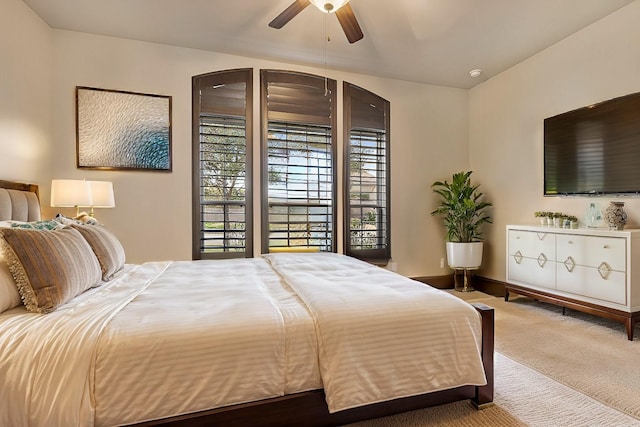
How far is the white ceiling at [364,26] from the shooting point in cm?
296

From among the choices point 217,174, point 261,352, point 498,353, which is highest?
point 217,174

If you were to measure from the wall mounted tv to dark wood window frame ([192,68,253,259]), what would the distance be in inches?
133

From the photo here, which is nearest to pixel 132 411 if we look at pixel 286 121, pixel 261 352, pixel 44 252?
pixel 261 352

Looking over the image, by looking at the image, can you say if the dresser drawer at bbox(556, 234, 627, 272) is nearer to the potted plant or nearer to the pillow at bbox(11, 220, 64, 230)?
the potted plant

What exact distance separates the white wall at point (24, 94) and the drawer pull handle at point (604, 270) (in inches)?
194

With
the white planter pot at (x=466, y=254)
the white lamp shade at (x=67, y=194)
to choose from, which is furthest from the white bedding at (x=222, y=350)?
the white planter pot at (x=466, y=254)

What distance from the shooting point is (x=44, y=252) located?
1.49 metres

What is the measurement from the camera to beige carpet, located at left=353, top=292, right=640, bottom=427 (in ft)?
5.45

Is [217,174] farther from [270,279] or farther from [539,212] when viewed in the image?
[539,212]

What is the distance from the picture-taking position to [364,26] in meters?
3.28

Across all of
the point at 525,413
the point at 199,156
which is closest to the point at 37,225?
the point at 199,156

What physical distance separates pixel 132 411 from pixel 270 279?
1066 millimetres

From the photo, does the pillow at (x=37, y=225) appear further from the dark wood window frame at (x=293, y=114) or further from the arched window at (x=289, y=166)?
the dark wood window frame at (x=293, y=114)

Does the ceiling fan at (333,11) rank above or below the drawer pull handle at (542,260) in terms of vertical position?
above
